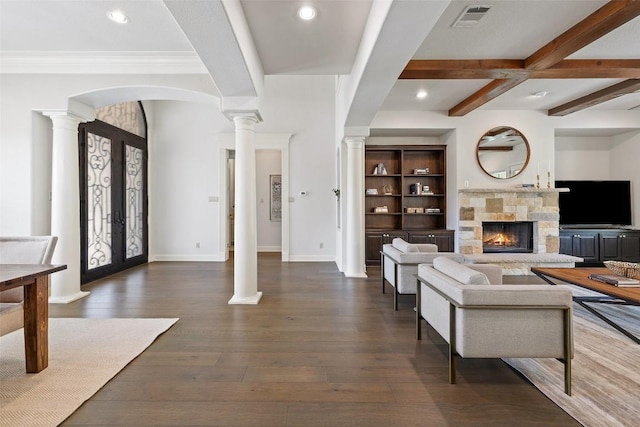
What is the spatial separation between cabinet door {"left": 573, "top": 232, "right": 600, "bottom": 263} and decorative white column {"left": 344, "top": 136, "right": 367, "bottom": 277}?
434cm

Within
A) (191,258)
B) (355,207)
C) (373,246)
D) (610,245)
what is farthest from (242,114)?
(610,245)

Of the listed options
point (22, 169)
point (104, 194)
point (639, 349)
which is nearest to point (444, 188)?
point (639, 349)

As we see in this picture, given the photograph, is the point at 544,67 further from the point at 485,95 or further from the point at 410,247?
the point at 410,247

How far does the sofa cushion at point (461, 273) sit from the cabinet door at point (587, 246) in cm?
530

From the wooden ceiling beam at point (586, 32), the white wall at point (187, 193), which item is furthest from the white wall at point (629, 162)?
the white wall at point (187, 193)

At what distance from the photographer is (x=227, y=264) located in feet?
22.1

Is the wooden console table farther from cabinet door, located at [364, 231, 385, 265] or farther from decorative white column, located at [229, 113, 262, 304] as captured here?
cabinet door, located at [364, 231, 385, 265]

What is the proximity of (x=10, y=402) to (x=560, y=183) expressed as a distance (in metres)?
8.34

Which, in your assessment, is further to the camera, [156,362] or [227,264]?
[227,264]

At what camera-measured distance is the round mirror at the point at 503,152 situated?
20.3 feet

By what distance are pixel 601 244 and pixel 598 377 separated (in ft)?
17.3

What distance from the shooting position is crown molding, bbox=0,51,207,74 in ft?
A: 13.0

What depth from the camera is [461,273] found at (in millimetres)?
2311

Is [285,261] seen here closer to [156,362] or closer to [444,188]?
[444,188]
